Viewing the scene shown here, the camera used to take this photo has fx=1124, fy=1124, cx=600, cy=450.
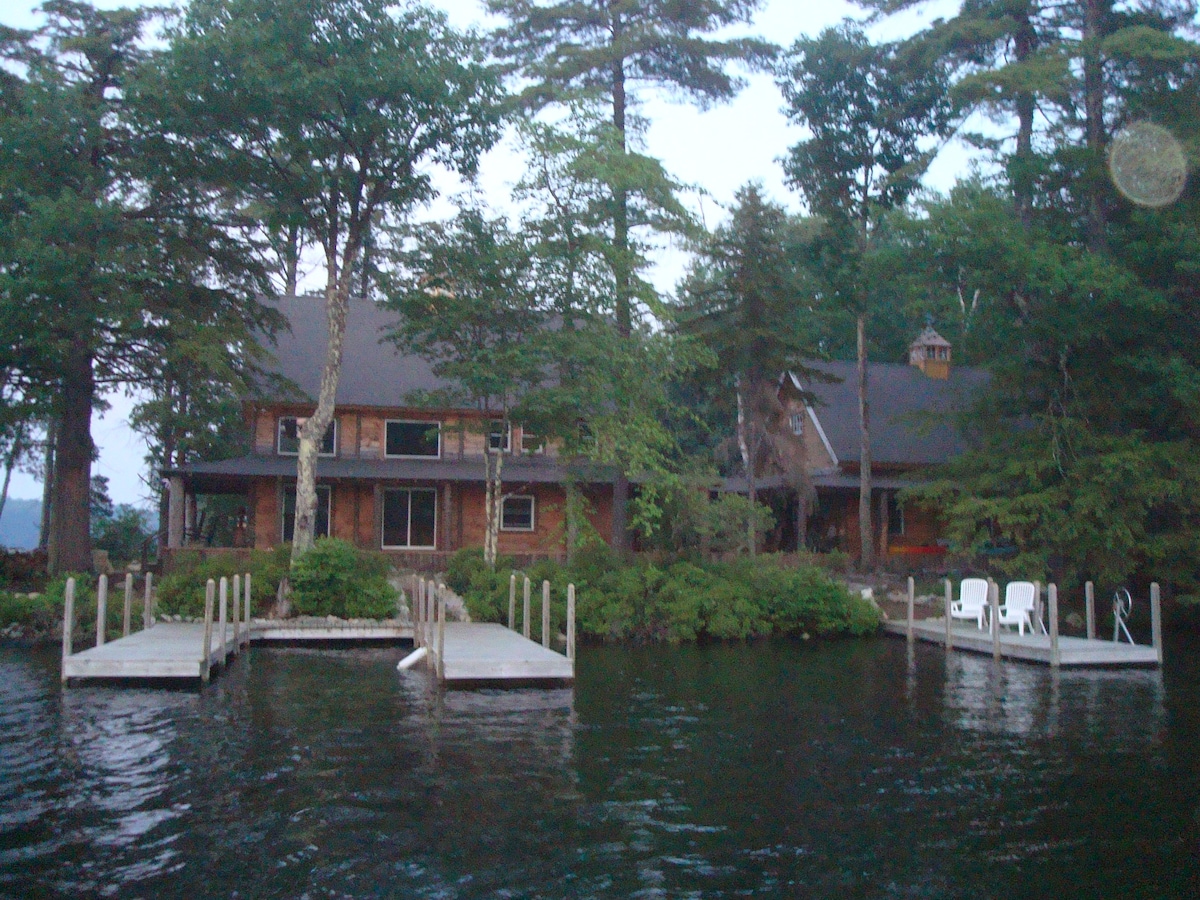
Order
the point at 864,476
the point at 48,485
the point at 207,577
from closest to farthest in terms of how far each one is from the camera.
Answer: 1. the point at 207,577
2. the point at 864,476
3. the point at 48,485

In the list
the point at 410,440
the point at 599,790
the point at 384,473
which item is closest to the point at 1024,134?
the point at 410,440

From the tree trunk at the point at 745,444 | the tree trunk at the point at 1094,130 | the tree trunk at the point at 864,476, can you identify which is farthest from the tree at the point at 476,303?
the tree trunk at the point at 1094,130

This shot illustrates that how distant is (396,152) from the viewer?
24344 mm

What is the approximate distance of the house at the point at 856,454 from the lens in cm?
3469

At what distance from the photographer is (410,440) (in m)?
32.8

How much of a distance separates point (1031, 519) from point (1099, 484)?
165 centimetres

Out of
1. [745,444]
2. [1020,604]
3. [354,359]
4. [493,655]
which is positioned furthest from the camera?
[354,359]

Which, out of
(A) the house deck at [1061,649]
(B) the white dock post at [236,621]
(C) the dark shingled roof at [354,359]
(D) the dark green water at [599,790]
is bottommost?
(D) the dark green water at [599,790]

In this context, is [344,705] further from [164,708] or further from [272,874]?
[272,874]

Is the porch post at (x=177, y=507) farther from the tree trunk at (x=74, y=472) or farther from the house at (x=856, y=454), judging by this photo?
the house at (x=856, y=454)

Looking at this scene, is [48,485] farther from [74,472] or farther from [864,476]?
[864,476]

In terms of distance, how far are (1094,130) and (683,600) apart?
15109 millimetres

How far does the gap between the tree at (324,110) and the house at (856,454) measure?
44.1 ft

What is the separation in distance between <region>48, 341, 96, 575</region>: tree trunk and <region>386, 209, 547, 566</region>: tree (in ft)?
25.1
